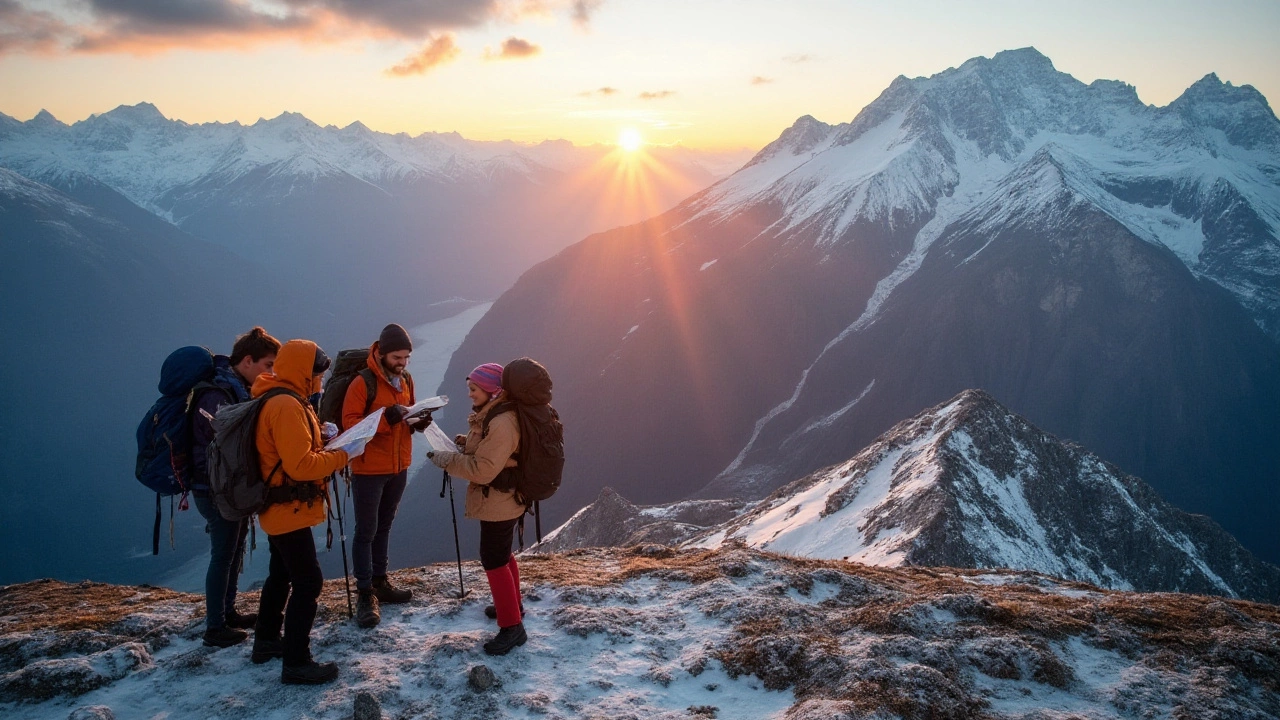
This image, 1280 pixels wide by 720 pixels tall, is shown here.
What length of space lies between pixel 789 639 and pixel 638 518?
5149 centimetres

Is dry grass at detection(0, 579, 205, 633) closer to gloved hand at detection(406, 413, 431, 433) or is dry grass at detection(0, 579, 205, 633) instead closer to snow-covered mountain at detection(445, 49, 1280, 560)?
gloved hand at detection(406, 413, 431, 433)

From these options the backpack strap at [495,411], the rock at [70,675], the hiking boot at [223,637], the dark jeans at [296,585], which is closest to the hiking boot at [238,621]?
the hiking boot at [223,637]

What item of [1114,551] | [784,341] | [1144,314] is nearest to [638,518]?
[1114,551]

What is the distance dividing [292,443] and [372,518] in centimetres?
261

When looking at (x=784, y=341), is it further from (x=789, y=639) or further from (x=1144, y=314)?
(x=789, y=639)

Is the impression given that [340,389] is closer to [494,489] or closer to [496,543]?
[494,489]

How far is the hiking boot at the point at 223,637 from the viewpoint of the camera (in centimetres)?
920

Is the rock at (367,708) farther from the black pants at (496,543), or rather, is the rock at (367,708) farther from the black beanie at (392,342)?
the black beanie at (392,342)

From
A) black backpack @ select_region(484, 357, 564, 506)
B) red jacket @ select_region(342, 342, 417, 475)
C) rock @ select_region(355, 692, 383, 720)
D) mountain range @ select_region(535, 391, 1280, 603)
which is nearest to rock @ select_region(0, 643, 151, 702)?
rock @ select_region(355, 692, 383, 720)

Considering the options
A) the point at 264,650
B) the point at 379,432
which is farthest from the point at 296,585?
the point at 379,432

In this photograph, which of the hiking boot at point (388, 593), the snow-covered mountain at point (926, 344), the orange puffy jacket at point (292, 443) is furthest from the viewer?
the snow-covered mountain at point (926, 344)

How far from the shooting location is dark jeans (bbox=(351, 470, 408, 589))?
31.9 ft

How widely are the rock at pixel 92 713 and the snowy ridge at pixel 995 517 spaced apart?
115ft

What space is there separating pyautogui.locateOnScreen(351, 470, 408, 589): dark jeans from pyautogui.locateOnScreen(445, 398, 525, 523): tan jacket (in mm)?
1661
